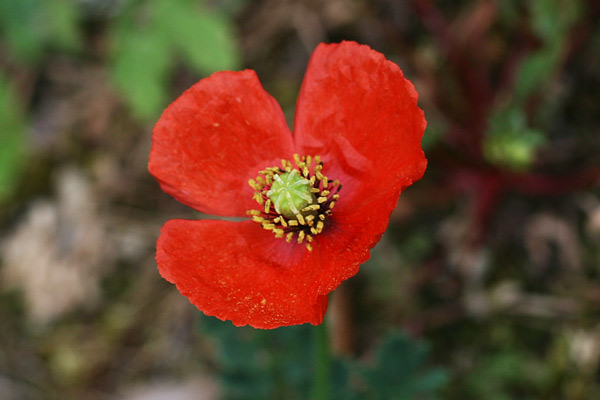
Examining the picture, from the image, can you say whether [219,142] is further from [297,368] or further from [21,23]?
[21,23]

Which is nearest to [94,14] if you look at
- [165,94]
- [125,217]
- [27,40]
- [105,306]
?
[27,40]

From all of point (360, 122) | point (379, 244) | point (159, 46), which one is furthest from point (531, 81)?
point (159, 46)

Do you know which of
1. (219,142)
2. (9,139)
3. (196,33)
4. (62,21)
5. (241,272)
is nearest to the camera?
(241,272)

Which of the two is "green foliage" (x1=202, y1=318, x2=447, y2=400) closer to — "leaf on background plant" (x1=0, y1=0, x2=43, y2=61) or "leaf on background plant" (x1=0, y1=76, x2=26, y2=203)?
"leaf on background plant" (x1=0, y1=76, x2=26, y2=203)

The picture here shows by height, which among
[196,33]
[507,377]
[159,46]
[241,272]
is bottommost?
[507,377]

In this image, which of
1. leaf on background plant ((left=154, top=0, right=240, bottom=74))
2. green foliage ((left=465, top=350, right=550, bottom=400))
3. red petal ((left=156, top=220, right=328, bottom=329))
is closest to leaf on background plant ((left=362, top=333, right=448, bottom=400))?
green foliage ((left=465, top=350, right=550, bottom=400))
